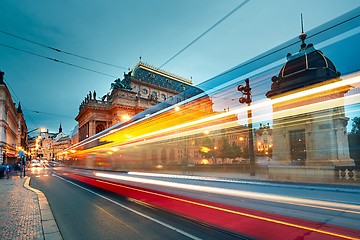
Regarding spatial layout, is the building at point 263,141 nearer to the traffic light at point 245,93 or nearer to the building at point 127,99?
the traffic light at point 245,93

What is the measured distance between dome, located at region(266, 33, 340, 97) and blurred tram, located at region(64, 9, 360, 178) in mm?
50

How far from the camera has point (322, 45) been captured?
7.26 metres

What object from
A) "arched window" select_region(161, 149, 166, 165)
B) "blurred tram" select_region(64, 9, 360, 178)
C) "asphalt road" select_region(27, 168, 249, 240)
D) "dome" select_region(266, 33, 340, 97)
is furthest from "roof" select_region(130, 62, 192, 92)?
"asphalt road" select_region(27, 168, 249, 240)

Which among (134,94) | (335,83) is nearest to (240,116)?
(335,83)

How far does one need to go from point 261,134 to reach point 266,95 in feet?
10.5

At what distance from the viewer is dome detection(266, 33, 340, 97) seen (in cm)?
957

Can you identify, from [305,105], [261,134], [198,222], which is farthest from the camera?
[261,134]

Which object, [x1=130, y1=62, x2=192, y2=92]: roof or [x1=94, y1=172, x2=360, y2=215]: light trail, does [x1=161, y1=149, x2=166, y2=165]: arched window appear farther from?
[x1=130, y1=62, x2=192, y2=92]: roof

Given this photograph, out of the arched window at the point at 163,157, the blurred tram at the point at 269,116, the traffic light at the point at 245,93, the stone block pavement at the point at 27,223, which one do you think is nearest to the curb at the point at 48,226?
the stone block pavement at the point at 27,223

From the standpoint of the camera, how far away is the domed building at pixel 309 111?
7.83 meters

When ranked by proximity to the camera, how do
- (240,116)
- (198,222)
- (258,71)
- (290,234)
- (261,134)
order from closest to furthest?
(290,234), (198,222), (258,71), (240,116), (261,134)

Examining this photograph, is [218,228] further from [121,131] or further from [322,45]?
[121,131]

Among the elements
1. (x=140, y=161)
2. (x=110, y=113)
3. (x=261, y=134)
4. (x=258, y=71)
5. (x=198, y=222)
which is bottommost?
(x=198, y=222)

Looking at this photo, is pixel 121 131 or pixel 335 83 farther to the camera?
pixel 121 131
